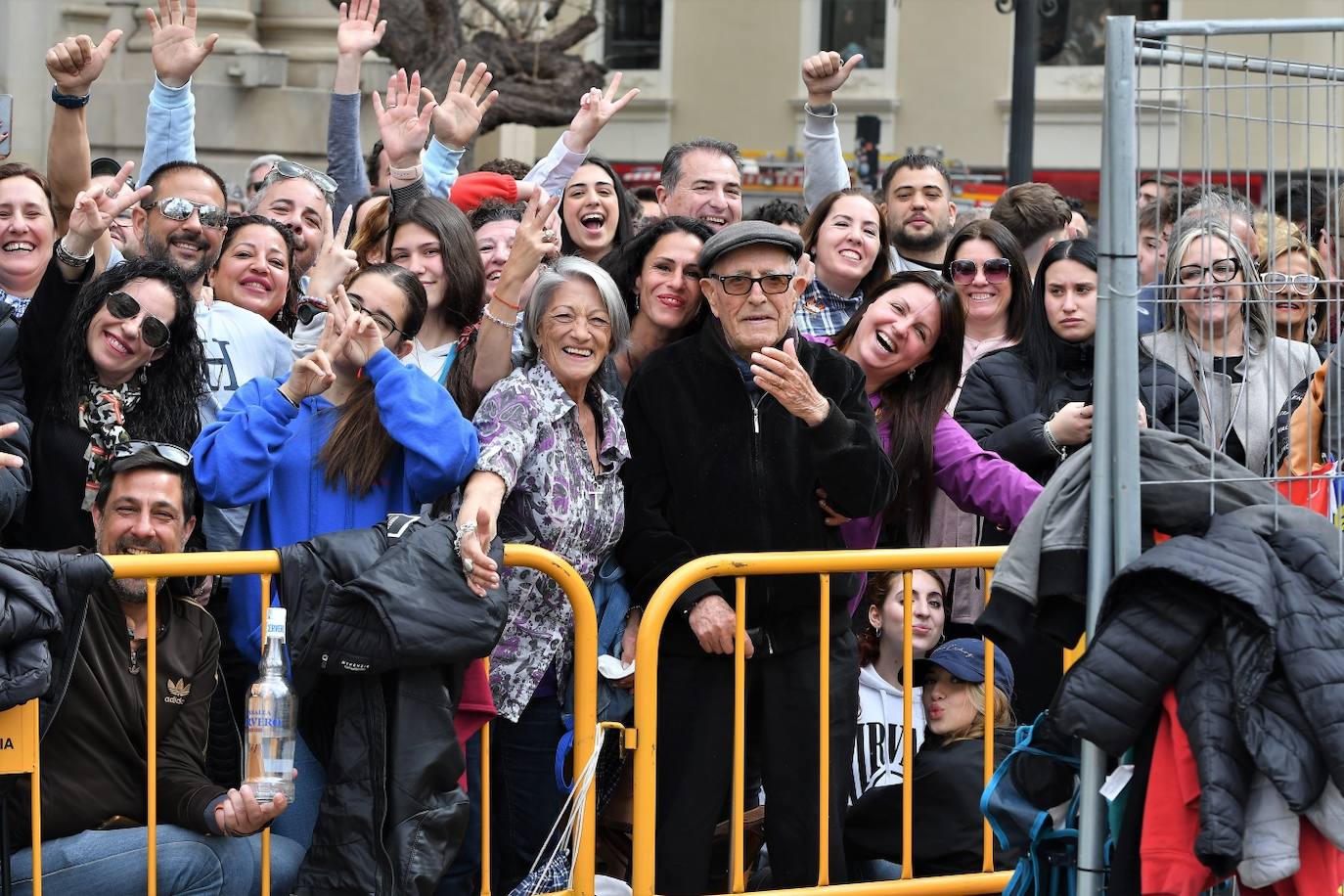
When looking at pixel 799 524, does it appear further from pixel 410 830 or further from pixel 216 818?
pixel 216 818

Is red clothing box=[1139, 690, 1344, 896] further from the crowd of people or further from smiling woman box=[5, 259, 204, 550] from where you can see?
smiling woman box=[5, 259, 204, 550]

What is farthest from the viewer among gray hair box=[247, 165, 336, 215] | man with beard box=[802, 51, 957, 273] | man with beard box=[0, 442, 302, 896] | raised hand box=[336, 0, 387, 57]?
man with beard box=[802, 51, 957, 273]

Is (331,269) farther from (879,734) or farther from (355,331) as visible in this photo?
(879,734)

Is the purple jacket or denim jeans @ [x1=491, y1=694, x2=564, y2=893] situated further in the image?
the purple jacket

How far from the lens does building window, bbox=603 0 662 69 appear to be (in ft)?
88.6

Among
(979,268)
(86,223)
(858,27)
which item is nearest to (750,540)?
(979,268)

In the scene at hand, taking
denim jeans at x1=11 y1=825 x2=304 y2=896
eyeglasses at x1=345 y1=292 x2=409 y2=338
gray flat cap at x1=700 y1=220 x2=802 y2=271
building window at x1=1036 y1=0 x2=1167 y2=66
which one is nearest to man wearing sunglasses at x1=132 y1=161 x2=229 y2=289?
eyeglasses at x1=345 y1=292 x2=409 y2=338

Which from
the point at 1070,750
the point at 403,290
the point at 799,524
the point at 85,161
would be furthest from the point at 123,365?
the point at 1070,750

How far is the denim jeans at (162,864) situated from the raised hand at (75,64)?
2534 millimetres

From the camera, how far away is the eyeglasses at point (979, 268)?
20.8ft

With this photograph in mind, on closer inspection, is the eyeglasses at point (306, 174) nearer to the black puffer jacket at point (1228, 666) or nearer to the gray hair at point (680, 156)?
the gray hair at point (680, 156)

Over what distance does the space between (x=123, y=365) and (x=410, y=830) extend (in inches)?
62.0

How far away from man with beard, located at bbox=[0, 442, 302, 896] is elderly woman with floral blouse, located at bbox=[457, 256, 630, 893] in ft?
2.10

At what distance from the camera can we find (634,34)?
27.2 metres
